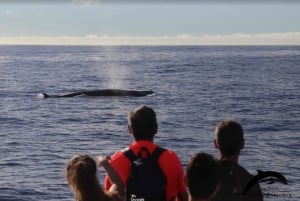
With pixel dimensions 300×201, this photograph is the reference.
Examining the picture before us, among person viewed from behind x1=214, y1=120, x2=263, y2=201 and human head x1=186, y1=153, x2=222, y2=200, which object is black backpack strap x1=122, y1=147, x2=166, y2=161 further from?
human head x1=186, y1=153, x2=222, y2=200

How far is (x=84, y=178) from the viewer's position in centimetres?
621

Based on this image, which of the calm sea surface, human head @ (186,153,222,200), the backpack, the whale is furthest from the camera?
the whale

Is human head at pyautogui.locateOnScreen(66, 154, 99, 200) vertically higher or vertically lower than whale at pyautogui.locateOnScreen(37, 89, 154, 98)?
higher

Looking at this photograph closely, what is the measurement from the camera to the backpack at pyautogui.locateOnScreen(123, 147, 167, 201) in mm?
6660

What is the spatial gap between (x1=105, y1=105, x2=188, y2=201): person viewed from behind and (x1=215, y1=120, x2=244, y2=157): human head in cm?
66

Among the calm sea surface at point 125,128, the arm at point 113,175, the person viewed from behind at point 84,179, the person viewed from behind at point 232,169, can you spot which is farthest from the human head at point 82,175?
the calm sea surface at point 125,128

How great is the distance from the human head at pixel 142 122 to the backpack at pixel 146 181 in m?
0.26

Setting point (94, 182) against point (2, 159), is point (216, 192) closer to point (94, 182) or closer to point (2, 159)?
point (94, 182)

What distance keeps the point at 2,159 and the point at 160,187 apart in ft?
55.9

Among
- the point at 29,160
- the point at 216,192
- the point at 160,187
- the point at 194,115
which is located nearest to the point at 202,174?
the point at 216,192

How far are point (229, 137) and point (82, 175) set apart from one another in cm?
156

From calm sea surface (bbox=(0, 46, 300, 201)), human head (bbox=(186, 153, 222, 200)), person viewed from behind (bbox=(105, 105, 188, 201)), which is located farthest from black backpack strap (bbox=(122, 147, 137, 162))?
calm sea surface (bbox=(0, 46, 300, 201))

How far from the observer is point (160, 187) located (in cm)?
666

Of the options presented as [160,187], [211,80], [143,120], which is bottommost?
[211,80]
